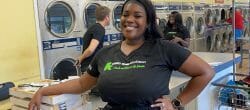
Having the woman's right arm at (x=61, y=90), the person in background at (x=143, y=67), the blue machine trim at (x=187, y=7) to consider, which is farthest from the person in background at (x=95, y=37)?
the blue machine trim at (x=187, y=7)

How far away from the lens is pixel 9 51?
346 centimetres

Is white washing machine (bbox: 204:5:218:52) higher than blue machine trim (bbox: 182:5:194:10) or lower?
lower

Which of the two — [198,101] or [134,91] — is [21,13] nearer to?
[198,101]

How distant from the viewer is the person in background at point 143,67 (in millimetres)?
1428

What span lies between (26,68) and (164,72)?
261 centimetres

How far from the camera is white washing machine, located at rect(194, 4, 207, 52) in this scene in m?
8.14

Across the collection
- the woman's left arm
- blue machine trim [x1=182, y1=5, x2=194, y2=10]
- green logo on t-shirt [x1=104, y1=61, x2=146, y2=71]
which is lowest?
the woman's left arm

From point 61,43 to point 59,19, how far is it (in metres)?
0.35

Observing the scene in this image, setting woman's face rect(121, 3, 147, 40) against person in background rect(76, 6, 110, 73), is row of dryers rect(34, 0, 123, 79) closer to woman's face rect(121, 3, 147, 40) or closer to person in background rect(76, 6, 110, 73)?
person in background rect(76, 6, 110, 73)

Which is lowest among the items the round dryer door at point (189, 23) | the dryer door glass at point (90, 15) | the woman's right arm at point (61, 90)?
the woman's right arm at point (61, 90)

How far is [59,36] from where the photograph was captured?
13.3 feet

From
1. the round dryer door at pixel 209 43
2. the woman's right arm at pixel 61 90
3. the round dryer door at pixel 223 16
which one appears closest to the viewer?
the woman's right arm at pixel 61 90

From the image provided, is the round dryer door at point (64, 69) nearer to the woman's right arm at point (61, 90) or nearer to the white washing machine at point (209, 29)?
the woman's right arm at point (61, 90)

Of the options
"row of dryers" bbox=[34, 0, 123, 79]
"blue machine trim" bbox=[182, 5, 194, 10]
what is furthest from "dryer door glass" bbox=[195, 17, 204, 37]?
"row of dryers" bbox=[34, 0, 123, 79]
